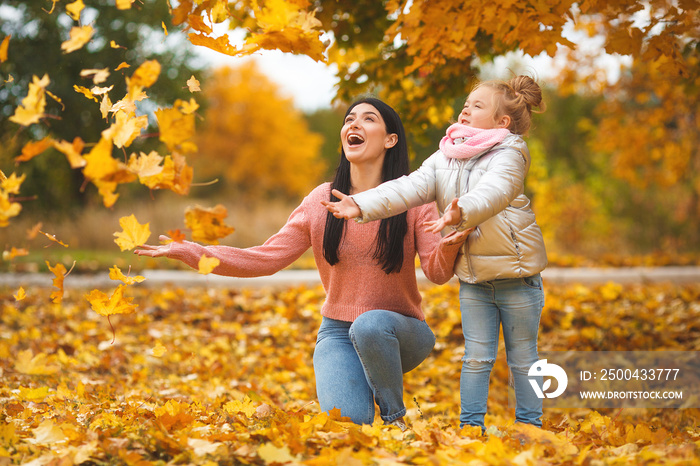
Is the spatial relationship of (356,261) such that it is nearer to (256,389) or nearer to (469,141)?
(469,141)

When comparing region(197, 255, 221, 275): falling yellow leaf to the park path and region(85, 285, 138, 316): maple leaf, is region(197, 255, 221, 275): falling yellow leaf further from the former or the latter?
the park path

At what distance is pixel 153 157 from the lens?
1778 mm

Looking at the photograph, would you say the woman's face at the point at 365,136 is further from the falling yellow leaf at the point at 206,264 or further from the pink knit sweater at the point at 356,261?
the falling yellow leaf at the point at 206,264

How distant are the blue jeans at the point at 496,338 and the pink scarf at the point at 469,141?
21.5 inches

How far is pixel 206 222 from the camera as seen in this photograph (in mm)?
1803

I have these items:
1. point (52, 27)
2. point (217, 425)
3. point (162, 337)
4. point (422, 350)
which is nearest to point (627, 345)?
point (422, 350)

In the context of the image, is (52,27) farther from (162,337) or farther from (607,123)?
(607,123)

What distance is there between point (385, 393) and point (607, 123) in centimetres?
779

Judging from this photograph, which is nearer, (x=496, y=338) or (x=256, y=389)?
(x=496, y=338)

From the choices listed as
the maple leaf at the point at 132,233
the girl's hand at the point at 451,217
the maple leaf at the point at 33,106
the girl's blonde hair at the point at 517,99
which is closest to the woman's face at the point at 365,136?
the girl's blonde hair at the point at 517,99

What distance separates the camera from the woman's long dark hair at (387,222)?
8.20 ft

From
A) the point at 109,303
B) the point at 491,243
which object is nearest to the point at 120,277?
the point at 109,303

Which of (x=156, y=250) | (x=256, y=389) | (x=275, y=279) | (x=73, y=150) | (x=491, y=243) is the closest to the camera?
(x=73, y=150)

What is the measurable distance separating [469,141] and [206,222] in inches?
44.7
